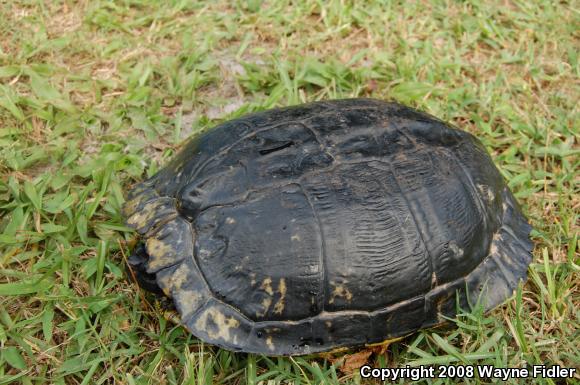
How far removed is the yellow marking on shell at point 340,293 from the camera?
259cm

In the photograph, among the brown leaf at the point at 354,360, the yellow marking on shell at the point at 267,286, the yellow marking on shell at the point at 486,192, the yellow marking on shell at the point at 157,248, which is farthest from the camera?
the yellow marking on shell at the point at 486,192

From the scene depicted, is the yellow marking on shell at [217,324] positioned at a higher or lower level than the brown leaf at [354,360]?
higher

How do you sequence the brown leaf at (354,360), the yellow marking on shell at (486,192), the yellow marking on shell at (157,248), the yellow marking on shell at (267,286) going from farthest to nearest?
1. the yellow marking on shell at (486,192)
2. the brown leaf at (354,360)
3. the yellow marking on shell at (157,248)
4. the yellow marking on shell at (267,286)

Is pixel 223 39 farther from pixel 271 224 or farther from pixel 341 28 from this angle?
pixel 271 224

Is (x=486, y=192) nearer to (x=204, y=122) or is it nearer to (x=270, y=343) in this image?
(x=270, y=343)

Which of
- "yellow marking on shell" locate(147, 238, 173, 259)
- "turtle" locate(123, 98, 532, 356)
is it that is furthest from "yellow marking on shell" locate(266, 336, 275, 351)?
"yellow marking on shell" locate(147, 238, 173, 259)

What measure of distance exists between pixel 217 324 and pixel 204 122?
1.93 meters

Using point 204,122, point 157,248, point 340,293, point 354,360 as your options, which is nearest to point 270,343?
point 340,293

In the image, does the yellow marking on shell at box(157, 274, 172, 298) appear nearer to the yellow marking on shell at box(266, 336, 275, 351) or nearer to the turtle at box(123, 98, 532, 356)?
the turtle at box(123, 98, 532, 356)

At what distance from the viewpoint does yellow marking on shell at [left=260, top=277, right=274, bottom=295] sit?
2.55m

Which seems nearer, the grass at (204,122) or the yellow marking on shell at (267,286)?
the yellow marking on shell at (267,286)

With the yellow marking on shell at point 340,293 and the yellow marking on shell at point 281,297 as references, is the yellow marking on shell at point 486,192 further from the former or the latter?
the yellow marking on shell at point 281,297

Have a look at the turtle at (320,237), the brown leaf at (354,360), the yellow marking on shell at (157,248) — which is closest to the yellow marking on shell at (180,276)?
the turtle at (320,237)

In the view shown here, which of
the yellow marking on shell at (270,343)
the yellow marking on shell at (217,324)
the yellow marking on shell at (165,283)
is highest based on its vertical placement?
the yellow marking on shell at (165,283)
